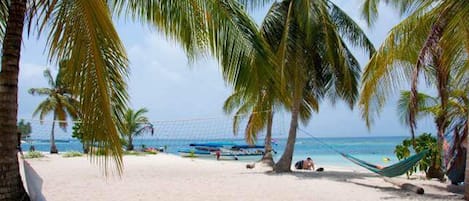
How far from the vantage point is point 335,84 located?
36.7 feet

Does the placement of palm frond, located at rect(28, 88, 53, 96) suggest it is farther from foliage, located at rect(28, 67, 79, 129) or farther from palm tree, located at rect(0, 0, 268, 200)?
palm tree, located at rect(0, 0, 268, 200)

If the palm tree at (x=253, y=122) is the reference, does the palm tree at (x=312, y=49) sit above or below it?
above

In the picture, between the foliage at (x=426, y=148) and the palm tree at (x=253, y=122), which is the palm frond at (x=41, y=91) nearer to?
the palm tree at (x=253, y=122)

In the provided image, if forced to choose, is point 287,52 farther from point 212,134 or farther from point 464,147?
point 212,134

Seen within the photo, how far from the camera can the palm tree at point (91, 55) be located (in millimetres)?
3330

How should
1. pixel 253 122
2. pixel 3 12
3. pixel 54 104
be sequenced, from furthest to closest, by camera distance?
pixel 54 104 < pixel 253 122 < pixel 3 12

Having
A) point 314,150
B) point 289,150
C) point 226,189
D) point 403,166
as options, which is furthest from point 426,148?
point 314,150

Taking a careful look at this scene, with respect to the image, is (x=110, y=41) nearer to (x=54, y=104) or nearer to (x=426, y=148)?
(x=426, y=148)

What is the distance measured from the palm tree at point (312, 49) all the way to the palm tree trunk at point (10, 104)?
20.8 feet

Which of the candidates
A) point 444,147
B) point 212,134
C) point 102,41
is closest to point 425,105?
point 444,147

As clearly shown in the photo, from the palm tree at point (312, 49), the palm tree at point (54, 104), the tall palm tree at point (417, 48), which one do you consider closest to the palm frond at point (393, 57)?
the tall palm tree at point (417, 48)

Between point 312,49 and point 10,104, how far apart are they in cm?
812

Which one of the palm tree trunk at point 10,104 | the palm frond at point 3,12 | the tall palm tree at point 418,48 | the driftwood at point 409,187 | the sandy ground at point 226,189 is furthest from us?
the driftwood at point 409,187

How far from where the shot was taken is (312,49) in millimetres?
10570
